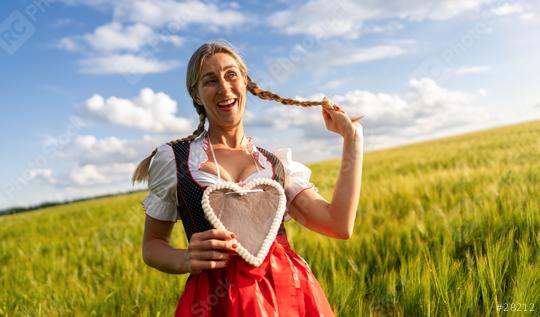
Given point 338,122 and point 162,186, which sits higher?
→ point 338,122

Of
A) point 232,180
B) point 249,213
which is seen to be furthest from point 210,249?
point 232,180

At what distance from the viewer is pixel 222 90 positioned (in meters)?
1.46

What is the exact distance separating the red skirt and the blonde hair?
1.38ft

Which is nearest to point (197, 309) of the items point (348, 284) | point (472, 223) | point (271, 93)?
point (271, 93)

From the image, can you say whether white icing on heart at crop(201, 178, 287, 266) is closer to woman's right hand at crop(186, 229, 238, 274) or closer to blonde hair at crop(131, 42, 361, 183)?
woman's right hand at crop(186, 229, 238, 274)

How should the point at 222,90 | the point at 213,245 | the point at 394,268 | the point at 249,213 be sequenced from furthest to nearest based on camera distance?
the point at 394,268, the point at 222,90, the point at 249,213, the point at 213,245

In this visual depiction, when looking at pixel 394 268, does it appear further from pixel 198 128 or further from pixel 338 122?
pixel 198 128

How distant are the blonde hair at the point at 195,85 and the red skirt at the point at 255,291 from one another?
42 cm

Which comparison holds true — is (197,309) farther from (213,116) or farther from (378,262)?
(378,262)

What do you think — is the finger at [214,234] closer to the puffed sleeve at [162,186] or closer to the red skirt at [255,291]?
the red skirt at [255,291]

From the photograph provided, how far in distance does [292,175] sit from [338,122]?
250 millimetres

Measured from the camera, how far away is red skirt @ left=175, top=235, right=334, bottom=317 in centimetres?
128

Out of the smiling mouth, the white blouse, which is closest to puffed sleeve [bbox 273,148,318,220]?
the white blouse

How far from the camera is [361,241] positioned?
2.82m
